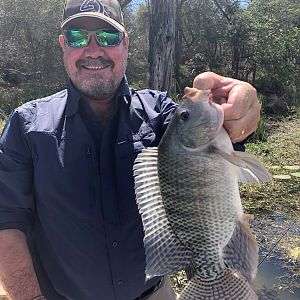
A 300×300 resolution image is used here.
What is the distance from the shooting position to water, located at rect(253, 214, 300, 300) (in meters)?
4.85

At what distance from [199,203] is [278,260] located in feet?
13.4

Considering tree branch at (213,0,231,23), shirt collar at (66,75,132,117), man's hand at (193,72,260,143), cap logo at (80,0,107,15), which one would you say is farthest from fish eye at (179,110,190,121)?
tree branch at (213,0,231,23)

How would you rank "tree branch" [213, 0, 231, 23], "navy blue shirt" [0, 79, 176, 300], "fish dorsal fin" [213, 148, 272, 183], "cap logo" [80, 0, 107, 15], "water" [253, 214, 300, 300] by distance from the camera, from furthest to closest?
"tree branch" [213, 0, 231, 23] < "water" [253, 214, 300, 300] < "cap logo" [80, 0, 107, 15] < "navy blue shirt" [0, 79, 176, 300] < "fish dorsal fin" [213, 148, 272, 183]

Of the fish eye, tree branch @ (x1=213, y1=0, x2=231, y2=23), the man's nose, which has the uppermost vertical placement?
tree branch @ (x1=213, y1=0, x2=231, y2=23)

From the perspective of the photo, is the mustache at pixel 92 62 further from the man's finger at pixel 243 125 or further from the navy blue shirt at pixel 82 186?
the man's finger at pixel 243 125

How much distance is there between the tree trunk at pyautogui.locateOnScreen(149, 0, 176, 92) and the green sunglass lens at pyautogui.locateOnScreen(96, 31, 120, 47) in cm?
260

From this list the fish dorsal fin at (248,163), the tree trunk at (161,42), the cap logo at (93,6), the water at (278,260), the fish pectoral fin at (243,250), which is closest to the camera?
the fish dorsal fin at (248,163)

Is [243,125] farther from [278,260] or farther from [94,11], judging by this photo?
[278,260]

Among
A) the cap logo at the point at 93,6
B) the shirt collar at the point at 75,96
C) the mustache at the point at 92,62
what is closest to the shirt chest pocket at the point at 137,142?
the shirt collar at the point at 75,96

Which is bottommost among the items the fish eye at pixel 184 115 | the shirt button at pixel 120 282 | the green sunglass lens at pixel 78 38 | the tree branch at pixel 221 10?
the shirt button at pixel 120 282

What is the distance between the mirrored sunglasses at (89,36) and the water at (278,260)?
11.6ft

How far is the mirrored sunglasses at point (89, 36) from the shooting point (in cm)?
226

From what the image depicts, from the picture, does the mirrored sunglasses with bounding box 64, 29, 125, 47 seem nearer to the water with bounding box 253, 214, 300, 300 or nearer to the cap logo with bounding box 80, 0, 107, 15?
the cap logo with bounding box 80, 0, 107, 15

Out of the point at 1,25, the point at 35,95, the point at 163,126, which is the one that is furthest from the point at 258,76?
the point at 163,126
